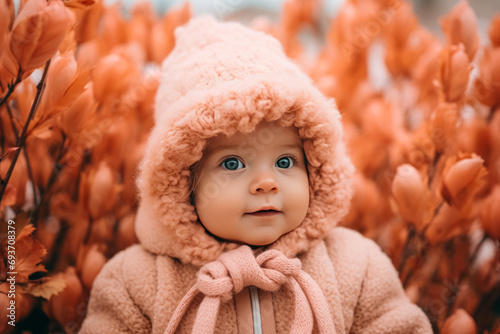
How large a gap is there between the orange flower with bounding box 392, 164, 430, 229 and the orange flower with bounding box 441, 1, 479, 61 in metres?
0.25

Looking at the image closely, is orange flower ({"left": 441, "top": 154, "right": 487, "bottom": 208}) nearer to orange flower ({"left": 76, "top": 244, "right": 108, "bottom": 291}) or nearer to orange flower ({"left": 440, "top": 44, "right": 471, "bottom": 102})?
orange flower ({"left": 440, "top": 44, "right": 471, "bottom": 102})

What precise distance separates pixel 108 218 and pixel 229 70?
0.47 metres

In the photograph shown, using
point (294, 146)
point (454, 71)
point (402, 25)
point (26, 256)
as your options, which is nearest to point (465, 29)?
point (454, 71)

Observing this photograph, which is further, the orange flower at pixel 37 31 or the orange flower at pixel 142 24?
the orange flower at pixel 142 24

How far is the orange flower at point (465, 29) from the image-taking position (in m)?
0.82

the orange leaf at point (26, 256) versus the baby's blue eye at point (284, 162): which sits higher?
the baby's blue eye at point (284, 162)

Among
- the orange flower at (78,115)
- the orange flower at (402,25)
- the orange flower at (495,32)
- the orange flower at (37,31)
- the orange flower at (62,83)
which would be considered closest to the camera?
the orange flower at (37,31)

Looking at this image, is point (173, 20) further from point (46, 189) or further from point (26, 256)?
point (26, 256)

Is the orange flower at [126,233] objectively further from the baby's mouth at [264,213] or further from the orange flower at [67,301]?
the baby's mouth at [264,213]

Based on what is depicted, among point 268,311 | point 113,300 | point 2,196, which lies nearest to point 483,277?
point 268,311

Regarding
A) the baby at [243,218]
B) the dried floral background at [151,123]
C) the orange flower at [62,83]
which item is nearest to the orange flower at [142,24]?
the dried floral background at [151,123]

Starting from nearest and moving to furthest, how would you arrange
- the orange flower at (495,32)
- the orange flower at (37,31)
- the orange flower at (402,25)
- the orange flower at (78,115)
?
the orange flower at (37,31) < the orange flower at (78,115) < the orange flower at (495,32) < the orange flower at (402,25)

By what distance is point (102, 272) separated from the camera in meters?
0.79

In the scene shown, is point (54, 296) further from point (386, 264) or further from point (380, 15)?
point (380, 15)
